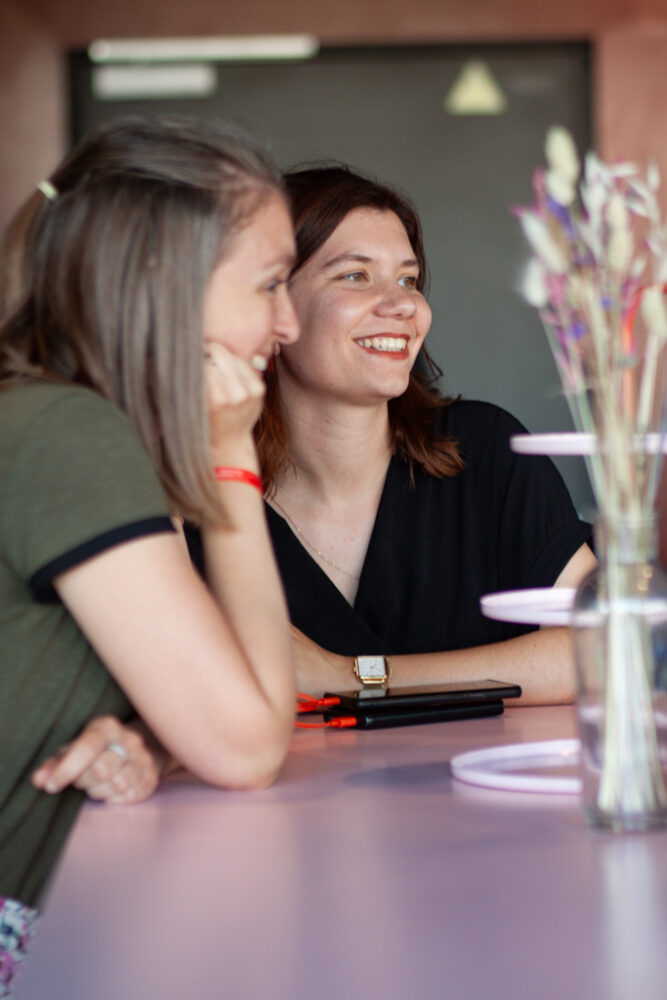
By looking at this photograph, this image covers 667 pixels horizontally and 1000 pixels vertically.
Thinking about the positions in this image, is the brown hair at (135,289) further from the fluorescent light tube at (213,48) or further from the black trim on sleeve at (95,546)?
the fluorescent light tube at (213,48)

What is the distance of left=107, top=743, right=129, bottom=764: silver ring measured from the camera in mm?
1094

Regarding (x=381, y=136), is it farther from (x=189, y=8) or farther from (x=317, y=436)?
(x=317, y=436)

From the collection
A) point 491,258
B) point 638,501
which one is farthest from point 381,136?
point 638,501

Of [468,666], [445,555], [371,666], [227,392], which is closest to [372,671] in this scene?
[371,666]

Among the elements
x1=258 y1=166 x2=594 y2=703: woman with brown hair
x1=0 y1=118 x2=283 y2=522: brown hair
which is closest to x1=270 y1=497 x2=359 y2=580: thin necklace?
x1=258 y1=166 x2=594 y2=703: woman with brown hair

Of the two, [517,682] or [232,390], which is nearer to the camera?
[232,390]

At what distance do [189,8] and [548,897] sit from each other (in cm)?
458

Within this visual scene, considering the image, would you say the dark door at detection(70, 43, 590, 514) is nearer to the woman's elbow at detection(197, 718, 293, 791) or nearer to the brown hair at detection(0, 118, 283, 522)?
the brown hair at detection(0, 118, 283, 522)

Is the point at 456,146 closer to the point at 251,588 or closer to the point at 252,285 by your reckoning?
the point at 252,285

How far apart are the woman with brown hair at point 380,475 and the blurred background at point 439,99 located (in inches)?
102

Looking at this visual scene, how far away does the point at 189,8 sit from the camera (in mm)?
4797

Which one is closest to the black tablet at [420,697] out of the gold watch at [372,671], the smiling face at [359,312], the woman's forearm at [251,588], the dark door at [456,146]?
the gold watch at [372,671]

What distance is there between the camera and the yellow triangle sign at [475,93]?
4.76 metres

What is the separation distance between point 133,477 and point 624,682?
1.43 feet
